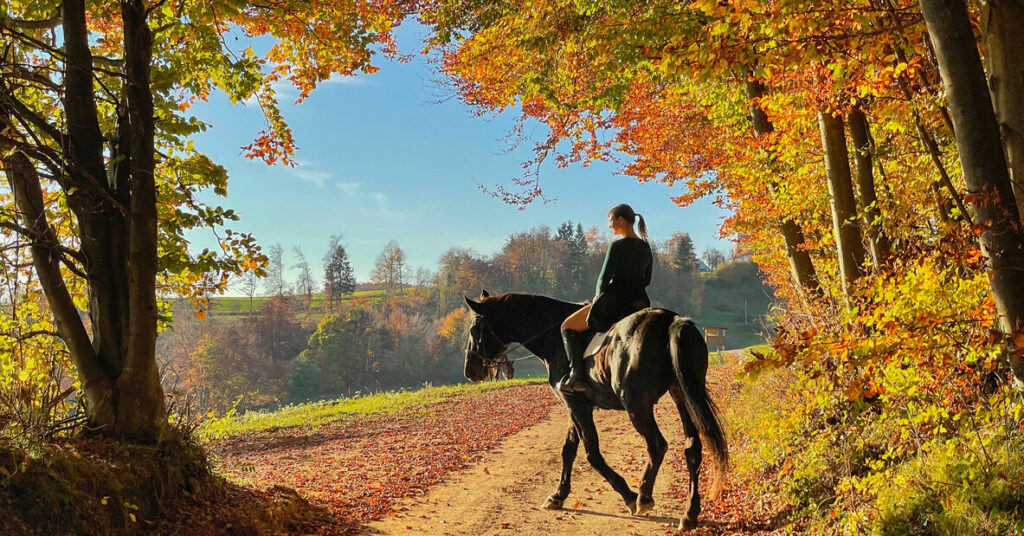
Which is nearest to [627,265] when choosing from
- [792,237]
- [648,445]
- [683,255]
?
[648,445]

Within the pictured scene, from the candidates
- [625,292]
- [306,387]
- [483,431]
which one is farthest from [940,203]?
[306,387]

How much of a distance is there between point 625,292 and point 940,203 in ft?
9.97

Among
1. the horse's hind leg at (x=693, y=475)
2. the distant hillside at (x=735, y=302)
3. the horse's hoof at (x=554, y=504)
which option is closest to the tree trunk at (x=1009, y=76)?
the horse's hind leg at (x=693, y=475)

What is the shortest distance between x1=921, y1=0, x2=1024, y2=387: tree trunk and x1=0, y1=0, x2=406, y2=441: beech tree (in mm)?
6037

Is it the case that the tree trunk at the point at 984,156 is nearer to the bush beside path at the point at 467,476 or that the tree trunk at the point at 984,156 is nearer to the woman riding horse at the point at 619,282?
the bush beside path at the point at 467,476

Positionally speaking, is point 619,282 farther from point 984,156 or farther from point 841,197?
point 984,156

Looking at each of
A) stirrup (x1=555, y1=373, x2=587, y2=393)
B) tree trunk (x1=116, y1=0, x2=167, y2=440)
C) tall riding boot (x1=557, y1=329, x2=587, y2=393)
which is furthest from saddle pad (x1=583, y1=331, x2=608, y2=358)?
tree trunk (x1=116, y1=0, x2=167, y2=440)

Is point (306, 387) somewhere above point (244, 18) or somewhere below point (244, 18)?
below

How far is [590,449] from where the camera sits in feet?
20.5

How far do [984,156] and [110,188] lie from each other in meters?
7.16

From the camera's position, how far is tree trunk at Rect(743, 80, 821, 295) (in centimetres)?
1002

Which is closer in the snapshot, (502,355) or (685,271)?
(502,355)

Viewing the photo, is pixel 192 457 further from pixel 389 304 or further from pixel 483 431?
pixel 389 304

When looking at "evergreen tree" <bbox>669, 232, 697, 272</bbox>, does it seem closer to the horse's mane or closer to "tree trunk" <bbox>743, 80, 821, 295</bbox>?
"tree trunk" <bbox>743, 80, 821, 295</bbox>
